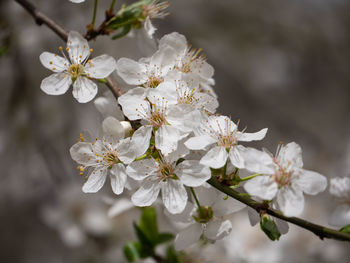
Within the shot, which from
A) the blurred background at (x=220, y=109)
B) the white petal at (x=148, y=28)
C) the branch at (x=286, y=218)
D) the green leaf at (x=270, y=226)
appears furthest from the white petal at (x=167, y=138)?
the blurred background at (x=220, y=109)

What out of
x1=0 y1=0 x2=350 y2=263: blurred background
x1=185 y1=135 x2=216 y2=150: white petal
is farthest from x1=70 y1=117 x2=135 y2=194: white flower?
x1=0 y1=0 x2=350 y2=263: blurred background

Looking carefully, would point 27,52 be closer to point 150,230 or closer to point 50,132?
point 50,132

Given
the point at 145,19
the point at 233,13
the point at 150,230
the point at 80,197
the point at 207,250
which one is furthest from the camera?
the point at 233,13

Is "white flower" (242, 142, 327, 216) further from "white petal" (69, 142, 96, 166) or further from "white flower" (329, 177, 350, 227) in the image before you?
"white petal" (69, 142, 96, 166)

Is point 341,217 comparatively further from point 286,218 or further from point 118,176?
point 118,176

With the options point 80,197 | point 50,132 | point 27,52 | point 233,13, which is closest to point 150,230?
point 80,197

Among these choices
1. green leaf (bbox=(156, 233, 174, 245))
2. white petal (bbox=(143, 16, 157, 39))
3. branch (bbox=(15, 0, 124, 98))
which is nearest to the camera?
branch (bbox=(15, 0, 124, 98))

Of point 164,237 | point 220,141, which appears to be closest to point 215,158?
point 220,141

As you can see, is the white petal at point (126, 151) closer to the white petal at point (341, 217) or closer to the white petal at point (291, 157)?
the white petal at point (291, 157)
